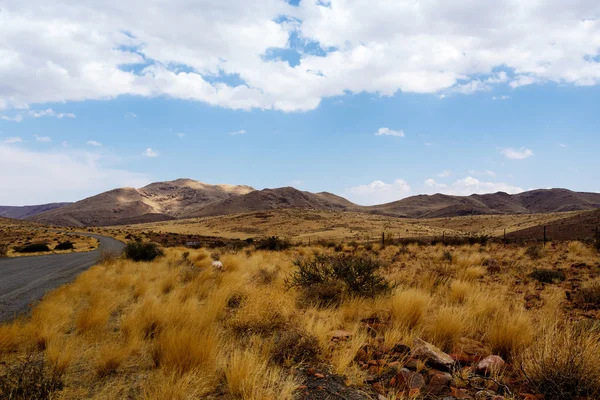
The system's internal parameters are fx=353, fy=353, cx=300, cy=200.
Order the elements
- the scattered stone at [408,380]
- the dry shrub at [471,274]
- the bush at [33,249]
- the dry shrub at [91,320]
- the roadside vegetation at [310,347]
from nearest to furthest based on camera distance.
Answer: the roadside vegetation at [310,347] < the scattered stone at [408,380] < the dry shrub at [91,320] < the dry shrub at [471,274] < the bush at [33,249]

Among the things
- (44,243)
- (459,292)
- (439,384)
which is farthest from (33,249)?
(439,384)

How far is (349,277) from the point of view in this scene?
904 cm

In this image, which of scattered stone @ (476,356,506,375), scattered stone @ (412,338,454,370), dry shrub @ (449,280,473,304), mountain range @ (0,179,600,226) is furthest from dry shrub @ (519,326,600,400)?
mountain range @ (0,179,600,226)

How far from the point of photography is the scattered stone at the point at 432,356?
4473mm

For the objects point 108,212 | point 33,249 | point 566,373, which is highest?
point 108,212

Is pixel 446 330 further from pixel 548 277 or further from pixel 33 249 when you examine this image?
pixel 33 249

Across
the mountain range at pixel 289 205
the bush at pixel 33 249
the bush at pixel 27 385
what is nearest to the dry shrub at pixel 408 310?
the bush at pixel 27 385

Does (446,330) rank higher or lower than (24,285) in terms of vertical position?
higher

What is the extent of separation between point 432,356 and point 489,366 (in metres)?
0.67

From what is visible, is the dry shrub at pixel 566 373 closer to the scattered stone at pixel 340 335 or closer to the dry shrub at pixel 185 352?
the scattered stone at pixel 340 335

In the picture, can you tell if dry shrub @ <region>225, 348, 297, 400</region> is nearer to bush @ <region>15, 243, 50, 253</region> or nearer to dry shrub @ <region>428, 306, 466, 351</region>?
dry shrub @ <region>428, 306, 466, 351</region>

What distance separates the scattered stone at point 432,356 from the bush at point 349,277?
3.59 metres

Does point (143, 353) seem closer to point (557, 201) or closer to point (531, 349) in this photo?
point (531, 349)

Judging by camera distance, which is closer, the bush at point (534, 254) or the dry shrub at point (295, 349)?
the dry shrub at point (295, 349)
